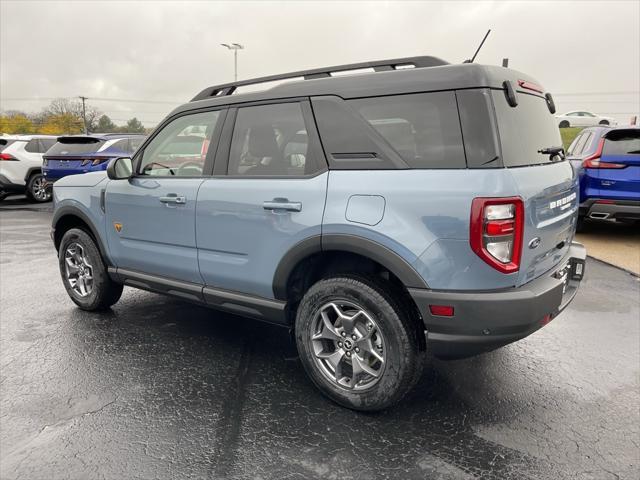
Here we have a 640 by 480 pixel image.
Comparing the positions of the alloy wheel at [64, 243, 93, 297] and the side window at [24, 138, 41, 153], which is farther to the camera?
the side window at [24, 138, 41, 153]

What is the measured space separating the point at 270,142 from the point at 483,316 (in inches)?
67.7

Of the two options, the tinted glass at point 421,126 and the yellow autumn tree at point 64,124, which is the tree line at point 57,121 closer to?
the yellow autumn tree at point 64,124

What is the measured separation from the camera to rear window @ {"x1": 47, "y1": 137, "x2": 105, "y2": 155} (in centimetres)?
1100

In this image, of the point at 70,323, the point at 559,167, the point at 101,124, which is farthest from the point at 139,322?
the point at 101,124

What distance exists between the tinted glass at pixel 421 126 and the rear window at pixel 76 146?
9.97 metres

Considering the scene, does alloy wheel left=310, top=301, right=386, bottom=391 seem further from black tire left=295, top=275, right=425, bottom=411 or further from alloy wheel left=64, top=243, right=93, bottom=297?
alloy wheel left=64, top=243, right=93, bottom=297

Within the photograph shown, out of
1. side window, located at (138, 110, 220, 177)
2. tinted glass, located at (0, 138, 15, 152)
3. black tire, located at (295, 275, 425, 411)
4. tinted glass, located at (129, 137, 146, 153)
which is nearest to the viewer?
black tire, located at (295, 275, 425, 411)

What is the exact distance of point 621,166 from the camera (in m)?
6.94

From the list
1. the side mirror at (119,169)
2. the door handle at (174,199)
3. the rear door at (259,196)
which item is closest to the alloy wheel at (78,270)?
the side mirror at (119,169)

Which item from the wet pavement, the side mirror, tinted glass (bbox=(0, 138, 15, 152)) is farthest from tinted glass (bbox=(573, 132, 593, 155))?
tinted glass (bbox=(0, 138, 15, 152))

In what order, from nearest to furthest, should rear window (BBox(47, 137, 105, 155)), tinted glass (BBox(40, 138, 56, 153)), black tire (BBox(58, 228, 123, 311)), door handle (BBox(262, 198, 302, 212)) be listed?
door handle (BBox(262, 198, 302, 212)) → black tire (BBox(58, 228, 123, 311)) → rear window (BBox(47, 137, 105, 155)) → tinted glass (BBox(40, 138, 56, 153))

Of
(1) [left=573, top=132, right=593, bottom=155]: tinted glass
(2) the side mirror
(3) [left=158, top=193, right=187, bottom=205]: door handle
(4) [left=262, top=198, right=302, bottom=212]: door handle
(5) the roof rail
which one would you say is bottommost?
(3) [left=158, top=193, right=187, bottom=205]: door handle

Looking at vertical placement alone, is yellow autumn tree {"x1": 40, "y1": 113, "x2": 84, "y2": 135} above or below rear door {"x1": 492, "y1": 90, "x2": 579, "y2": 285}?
above

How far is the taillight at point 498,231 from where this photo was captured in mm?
2297
